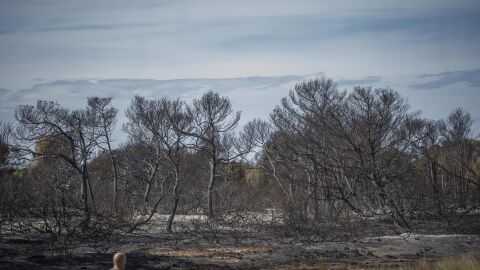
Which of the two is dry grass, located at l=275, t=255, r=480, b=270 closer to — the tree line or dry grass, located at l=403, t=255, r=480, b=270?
dry grass, located at l=403, t=255, r=480, b=270

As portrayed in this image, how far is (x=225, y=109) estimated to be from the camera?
38.1m

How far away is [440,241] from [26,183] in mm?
25539

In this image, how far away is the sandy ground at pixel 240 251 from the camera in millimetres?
19000

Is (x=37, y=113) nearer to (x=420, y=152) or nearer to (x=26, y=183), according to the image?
(x=26, y=183)

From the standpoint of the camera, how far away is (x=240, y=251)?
76.3 feet

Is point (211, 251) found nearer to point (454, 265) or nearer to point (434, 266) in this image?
point (434, 266)

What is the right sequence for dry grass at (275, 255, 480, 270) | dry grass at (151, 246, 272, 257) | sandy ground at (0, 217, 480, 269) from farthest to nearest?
dry grass at (151, 246, 272, 257)
sandy ground at (0, 217, 480, 269)
dry grass at (275, 255, 480, 270)

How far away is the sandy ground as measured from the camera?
1900cm

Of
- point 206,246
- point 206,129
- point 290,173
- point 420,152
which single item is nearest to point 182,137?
point 206,129

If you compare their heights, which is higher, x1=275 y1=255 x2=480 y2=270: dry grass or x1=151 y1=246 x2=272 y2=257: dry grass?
x1=151 y1=246 x2=272 y2=257: dry grass

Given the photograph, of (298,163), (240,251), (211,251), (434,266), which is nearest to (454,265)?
(434,266)

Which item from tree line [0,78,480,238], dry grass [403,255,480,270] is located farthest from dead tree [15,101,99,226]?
dry grass [403,255,480,270]

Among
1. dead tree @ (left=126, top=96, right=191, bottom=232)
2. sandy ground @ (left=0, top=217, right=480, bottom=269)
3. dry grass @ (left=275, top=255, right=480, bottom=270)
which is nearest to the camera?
dry grass @ (left=275, top=255, right=480, bottom=270)

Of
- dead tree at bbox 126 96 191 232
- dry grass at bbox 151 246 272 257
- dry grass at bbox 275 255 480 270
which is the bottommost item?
dry grass at bbox 275 255 480 270
